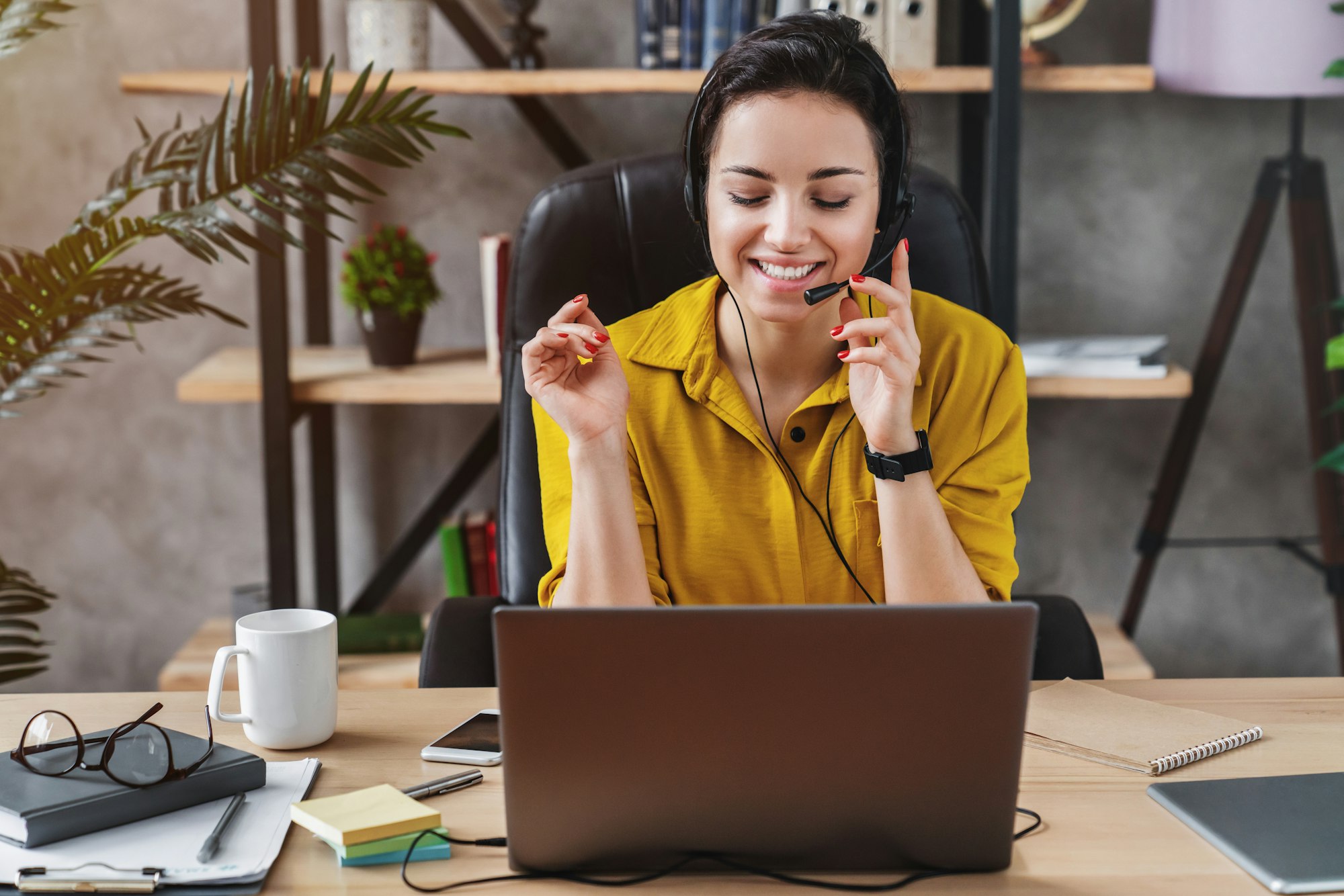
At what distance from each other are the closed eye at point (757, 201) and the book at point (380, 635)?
3.80 ft

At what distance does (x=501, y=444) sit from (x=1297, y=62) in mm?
1409

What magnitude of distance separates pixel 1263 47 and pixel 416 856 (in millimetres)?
1832

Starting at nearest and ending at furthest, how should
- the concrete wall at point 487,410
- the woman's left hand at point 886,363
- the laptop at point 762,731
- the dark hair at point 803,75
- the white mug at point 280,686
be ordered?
the laptop at point 762,731, the white mug at point 280,686, the woman's left hand at point 886,363, the dark hair at point 803,75, the concrete wall at point 487,410

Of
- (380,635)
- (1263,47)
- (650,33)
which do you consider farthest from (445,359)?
(1263,47)

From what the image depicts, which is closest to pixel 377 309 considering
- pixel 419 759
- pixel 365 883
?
pixel 419 759

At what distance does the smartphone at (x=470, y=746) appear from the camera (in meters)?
0.90

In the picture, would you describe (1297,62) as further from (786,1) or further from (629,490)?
(629,490)

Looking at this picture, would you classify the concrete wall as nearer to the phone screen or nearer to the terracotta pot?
the terracotta pot

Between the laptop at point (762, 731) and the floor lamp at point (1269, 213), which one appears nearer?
the laptop at point (762, 731)

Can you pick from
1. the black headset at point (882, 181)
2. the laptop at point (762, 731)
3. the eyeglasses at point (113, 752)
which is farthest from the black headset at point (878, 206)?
the eyeglasses at point (113, 752)

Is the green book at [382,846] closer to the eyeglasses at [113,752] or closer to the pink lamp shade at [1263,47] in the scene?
the eyeglasses at [113,752]

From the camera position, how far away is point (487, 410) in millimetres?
2410

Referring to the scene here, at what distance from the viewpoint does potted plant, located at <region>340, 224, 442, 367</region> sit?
2.03m

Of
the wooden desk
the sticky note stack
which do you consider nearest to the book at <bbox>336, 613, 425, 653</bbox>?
the wooden desk
